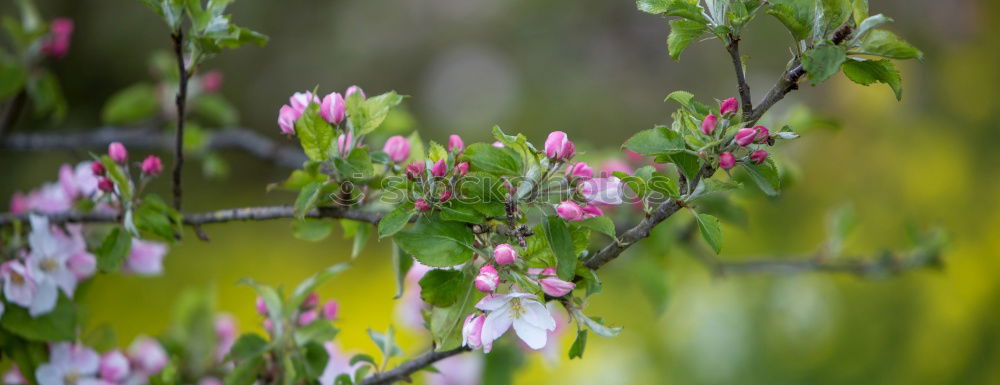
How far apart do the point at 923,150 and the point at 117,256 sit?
192 cm

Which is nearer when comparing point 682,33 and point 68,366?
point 682,33

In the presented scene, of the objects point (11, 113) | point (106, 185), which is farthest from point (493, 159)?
point (11, 113)

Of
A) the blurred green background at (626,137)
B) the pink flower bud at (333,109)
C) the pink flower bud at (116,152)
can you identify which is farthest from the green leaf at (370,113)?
the blurred green background at (626,137)

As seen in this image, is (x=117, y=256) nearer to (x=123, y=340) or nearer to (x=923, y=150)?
(x=123, y=340)

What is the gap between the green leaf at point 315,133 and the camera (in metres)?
0.54

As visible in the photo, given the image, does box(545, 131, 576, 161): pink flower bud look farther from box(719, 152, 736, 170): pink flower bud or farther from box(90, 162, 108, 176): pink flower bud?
box(90, 162, 108, 176): pink flower bud

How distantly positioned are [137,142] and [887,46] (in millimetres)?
1021

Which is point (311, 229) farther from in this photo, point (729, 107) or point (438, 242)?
point (729, 107)

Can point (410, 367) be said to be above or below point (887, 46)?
below

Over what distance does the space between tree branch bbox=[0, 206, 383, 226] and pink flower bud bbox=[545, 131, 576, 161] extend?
138 millimetres

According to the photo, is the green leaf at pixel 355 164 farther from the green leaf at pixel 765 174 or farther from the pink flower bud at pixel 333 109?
the green leaf at pixel 765 174

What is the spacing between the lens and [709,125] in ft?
1.51

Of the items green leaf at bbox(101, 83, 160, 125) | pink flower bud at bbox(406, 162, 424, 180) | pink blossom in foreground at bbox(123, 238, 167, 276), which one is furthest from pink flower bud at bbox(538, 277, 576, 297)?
green leaf at bbox(101, 83, 160, 125)

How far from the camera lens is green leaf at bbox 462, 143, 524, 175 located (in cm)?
49
